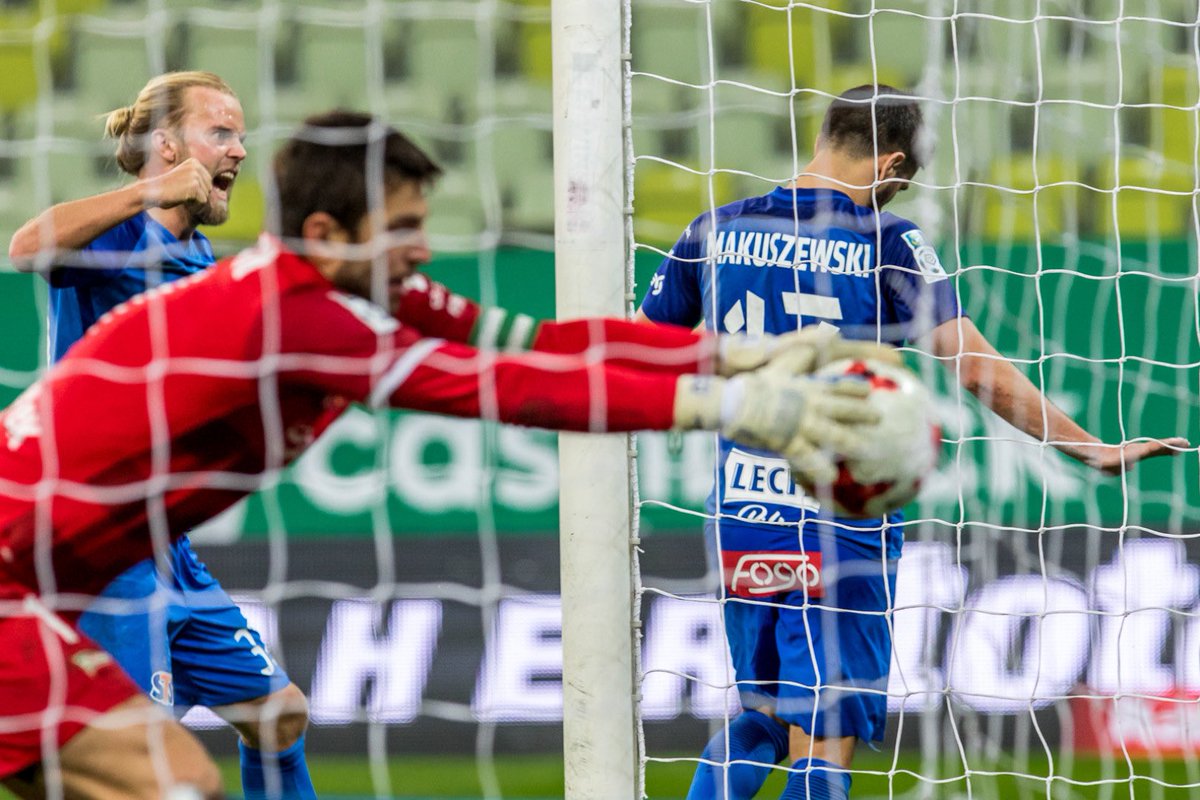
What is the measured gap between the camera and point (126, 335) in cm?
212

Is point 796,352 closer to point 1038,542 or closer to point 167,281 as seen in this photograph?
point 167,281

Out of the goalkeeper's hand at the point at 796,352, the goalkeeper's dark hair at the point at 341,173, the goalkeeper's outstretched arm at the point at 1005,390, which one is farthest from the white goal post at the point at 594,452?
the goalkeeper's outstretched arm at the point at 1005,390

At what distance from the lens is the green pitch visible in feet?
15.1

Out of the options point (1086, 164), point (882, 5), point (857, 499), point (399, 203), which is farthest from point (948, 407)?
point (399, 203)

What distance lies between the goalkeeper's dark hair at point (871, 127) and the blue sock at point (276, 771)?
1.77m

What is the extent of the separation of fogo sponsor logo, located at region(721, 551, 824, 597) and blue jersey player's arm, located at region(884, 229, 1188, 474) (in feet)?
1.75

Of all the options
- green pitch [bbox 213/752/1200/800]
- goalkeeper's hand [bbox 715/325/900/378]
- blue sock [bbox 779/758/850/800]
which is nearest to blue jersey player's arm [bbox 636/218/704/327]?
blue sock [bbox 779/758/850/800]

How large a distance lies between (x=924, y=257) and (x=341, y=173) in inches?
62.9

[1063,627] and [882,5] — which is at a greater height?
[882,5]

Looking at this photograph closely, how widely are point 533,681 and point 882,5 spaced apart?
307 cm

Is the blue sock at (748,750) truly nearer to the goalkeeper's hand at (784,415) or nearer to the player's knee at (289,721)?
the player's knee at (289,721)

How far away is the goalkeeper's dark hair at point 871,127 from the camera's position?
3.33 m

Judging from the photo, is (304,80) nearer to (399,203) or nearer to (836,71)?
(836,71)

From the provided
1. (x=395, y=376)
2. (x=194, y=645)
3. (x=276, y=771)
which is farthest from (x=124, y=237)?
(x=395, y=376)
